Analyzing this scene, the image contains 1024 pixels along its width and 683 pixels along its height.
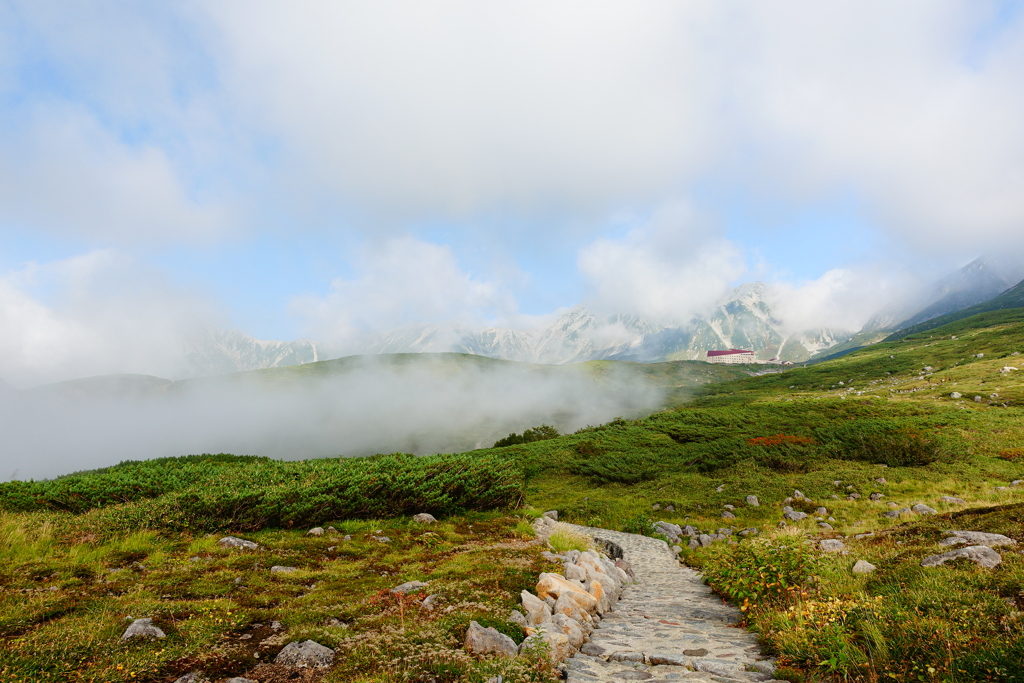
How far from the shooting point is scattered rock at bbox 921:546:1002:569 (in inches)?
327

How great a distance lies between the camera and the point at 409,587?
10.5m

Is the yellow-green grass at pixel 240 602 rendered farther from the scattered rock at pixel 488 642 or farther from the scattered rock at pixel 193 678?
the scattered rock at pixel 488 642

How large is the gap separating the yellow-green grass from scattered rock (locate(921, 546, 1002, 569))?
28.6 ft

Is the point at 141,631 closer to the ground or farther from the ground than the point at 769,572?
farther from the ground

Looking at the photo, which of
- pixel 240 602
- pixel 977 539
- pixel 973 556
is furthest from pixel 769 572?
pixel 240 602

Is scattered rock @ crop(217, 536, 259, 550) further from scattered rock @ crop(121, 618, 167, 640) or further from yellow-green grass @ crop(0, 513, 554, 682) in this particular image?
scattered rock @ crop(121, 618, 167, 640)

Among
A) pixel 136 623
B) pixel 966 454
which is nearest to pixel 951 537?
pixel 136 623

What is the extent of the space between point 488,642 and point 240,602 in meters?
5.73

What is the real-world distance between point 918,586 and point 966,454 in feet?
111

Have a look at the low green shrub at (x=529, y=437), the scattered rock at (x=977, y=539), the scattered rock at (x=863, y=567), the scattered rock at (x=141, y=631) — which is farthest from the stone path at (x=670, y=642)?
the low green shrub at (x=529, y=437)

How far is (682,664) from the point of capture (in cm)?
792

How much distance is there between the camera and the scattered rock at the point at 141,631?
693 centimetres

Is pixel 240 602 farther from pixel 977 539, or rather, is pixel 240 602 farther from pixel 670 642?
pixel 977 539

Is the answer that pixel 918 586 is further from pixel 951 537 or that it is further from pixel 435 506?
pixel 435 506
